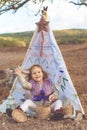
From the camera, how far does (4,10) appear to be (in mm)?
13477

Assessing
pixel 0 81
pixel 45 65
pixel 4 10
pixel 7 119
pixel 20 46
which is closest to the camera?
pixel 7 119

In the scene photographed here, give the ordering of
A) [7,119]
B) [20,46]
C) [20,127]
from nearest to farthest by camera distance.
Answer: [20,127], [7,119], [20,46]

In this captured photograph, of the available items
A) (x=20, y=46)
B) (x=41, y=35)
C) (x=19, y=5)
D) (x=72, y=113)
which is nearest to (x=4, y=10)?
(x=19, y=5)

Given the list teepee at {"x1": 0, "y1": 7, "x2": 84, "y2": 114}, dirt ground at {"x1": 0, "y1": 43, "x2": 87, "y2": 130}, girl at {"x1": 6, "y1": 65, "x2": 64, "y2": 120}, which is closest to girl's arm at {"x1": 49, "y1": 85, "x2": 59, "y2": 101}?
girl at {"x1": 6, "y1": 65, "x2": 64, "y2": 120}

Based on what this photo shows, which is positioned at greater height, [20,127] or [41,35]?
[41,35]

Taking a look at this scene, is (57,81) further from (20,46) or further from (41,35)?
(20,46)

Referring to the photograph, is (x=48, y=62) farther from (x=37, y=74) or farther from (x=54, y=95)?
(x=54, y=95)

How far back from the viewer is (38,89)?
429 inches

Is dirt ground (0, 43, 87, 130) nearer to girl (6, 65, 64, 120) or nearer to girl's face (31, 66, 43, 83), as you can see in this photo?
girl (6, 65, 64, 120)

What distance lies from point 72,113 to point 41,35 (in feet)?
6.36

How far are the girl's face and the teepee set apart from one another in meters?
0.39

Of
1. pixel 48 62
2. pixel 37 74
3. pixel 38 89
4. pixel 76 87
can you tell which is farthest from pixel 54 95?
pixel 76 87

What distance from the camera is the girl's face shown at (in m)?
10.9

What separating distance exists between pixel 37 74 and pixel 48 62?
2.30 feet
